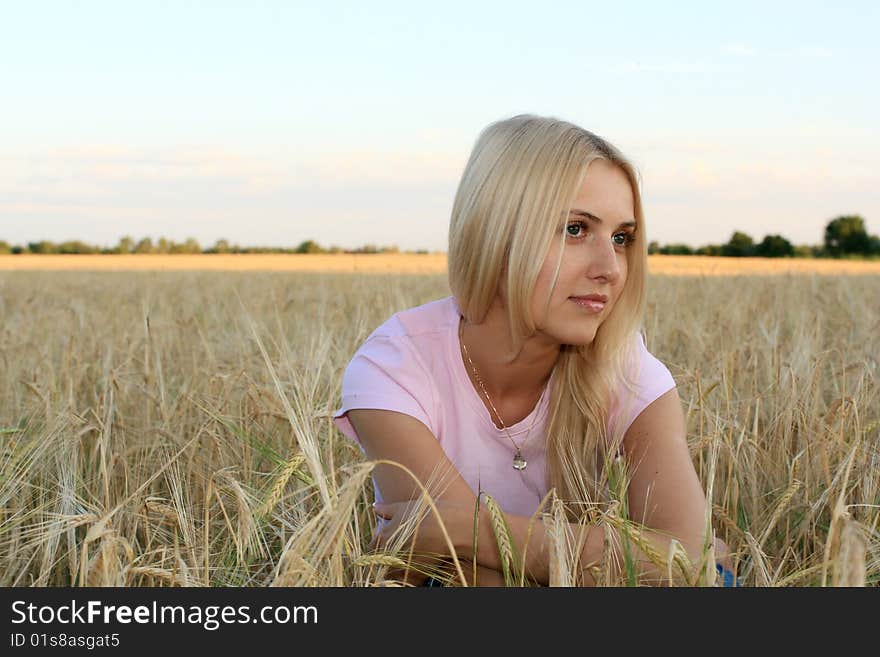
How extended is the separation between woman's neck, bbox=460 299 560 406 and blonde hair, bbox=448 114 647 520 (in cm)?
3

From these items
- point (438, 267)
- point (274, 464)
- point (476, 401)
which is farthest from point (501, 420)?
point (438, 267)

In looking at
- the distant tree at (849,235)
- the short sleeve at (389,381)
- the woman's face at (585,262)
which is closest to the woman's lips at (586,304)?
the woman's face at (585,262)

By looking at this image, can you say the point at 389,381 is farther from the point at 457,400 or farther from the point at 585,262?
the point at 585,262

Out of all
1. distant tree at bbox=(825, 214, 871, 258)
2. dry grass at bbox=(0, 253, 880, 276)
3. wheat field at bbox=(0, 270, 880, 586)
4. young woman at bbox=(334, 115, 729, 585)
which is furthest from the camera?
distant tree at bbox=(825, 214, 871, 258)

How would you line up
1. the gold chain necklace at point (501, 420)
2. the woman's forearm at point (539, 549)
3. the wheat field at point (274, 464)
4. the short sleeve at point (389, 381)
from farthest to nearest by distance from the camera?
the gold chain necklace at point (501, 420), the short sleeve at point (389, 381), the woman's forearm at point (539, 549), the wheat field at point (274, 464)

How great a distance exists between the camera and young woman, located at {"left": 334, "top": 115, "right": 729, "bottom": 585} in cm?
169

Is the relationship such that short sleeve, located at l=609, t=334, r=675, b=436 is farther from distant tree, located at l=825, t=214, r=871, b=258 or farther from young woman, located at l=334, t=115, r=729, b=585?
distant tree, located at l=825, t=214, r=871, b=258

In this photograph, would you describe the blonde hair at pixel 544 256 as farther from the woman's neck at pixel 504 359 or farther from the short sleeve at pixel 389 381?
the short sleeve at pixel 389 381

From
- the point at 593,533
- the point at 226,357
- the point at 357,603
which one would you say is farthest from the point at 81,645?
the point at 226,357

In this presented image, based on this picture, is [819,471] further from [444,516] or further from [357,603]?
[357,603]

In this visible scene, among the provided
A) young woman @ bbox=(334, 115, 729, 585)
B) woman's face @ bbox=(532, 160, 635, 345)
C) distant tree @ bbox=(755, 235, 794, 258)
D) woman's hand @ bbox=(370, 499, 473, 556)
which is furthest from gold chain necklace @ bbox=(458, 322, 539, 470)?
distant tree @ bbox=(755, 235, 794, 258)

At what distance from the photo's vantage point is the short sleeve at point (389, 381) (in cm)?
181

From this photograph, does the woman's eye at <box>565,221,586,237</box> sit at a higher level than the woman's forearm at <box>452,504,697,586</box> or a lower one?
higher

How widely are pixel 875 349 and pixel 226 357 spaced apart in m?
2.44
